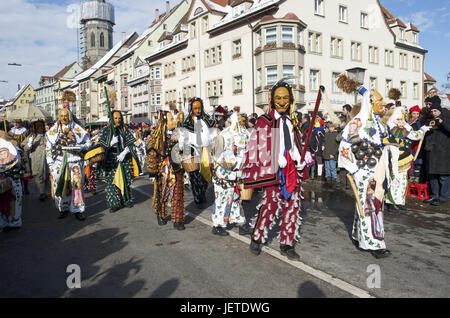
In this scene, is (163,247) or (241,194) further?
(241,194)

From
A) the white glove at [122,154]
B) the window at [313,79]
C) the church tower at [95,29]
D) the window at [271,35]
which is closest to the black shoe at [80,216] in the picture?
the white glove at [122,154]

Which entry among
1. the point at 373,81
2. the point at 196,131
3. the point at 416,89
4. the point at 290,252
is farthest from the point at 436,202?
the point at 416,89

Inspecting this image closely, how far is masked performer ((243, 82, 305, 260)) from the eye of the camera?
4551 millimetres

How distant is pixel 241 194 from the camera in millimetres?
6059

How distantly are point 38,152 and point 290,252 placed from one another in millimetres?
8431

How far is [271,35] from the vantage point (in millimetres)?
25781

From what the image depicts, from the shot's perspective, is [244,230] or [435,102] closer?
[244,230]

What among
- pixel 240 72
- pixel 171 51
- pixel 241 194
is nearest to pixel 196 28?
pixel 171 51

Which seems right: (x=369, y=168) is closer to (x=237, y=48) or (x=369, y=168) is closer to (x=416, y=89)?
(x=237, y=48)

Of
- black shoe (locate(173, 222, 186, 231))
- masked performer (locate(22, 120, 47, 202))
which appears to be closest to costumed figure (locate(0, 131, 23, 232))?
black shoe (locate(173, 222, 186, 231))

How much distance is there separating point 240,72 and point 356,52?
10581 millimetres

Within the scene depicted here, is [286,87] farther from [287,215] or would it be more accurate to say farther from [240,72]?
[240,72]

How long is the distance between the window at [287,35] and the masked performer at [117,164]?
65.2ft

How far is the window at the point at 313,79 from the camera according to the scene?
90.5 feet
